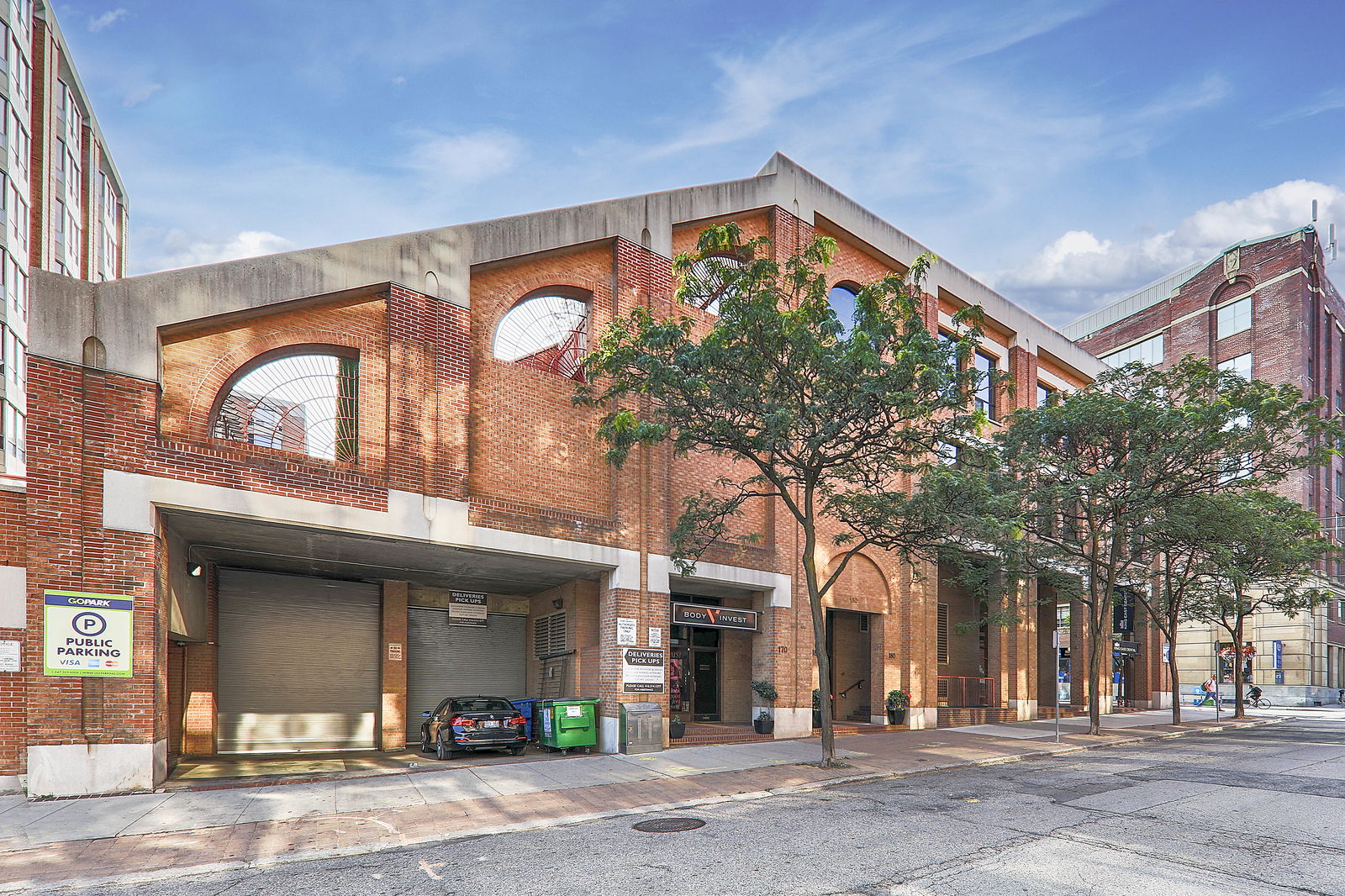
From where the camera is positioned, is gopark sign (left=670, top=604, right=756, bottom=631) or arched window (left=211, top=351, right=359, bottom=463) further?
gopark sign (left=670, top=604, right=756, bottom=631)

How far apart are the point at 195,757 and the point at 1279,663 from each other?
55.8 meters

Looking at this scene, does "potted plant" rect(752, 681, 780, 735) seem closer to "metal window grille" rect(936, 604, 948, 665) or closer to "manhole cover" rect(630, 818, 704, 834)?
"manhole cover" rect(630, 818, 704, 834)

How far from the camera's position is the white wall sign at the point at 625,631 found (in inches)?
715

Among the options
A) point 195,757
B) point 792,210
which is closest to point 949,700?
point 792,210

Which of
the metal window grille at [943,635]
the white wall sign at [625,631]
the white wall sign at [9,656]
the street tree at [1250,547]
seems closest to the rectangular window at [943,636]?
the metal window grille at [943,635]

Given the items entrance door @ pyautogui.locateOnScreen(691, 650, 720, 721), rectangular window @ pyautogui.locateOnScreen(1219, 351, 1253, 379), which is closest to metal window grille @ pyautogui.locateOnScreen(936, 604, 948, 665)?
entrance door @ pyautogui.locateOnScreen(691, 650, 720, 721)

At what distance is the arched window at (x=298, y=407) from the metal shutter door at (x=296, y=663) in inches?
228

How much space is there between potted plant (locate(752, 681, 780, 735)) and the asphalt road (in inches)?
272

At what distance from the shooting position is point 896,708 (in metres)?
24.4

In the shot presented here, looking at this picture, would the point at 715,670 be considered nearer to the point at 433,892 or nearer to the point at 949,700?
the point at 949,700

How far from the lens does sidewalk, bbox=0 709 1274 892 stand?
9.34m

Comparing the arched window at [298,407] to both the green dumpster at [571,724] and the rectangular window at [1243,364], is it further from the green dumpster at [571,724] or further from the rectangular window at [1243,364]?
the rectangular window at [1243,364]

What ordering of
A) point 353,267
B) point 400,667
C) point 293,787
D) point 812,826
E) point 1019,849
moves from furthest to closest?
1. point 400,667
2. point 353,267
3. point 293,787
4. point 812,826
5. point 1019,849

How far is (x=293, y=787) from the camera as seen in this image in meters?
13.3
